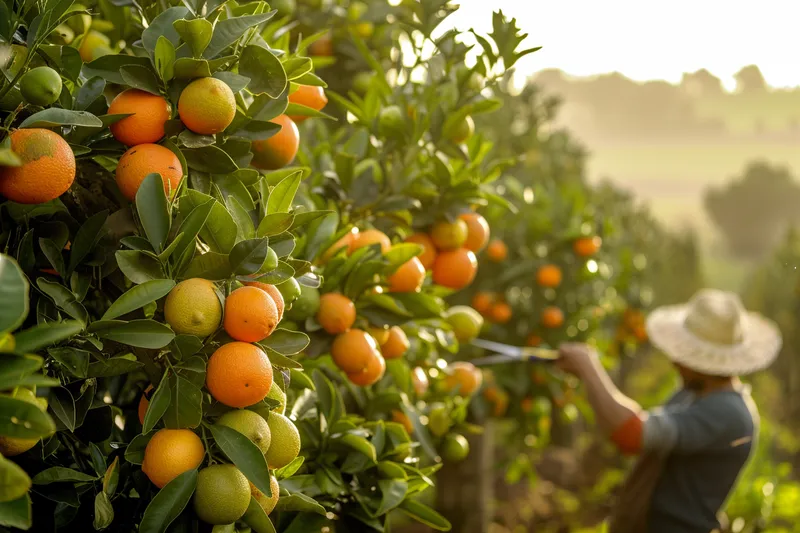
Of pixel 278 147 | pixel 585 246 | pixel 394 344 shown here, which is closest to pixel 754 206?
pixel 585 246

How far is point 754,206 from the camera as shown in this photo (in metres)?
19.6

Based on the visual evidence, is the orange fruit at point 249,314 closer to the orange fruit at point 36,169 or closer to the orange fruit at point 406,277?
the orange fruit at point 36,169

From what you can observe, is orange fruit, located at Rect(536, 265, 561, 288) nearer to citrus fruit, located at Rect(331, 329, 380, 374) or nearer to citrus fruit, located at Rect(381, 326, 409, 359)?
Result: citrus fruit, located at Rect(381, 326, 409, 359)

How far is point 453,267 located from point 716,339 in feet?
5.93

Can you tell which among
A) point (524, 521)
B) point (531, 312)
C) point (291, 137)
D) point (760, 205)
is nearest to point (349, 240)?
point (291, 137)

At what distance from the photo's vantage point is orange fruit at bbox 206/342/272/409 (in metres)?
0.96

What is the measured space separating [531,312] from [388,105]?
1887 millimetres

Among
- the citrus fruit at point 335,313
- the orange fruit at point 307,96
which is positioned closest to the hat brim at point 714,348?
the citrus fruit at point 335,313

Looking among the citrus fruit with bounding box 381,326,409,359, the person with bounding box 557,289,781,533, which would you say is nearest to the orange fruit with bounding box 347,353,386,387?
the citrus fruit with bounding box 381,326,409,359

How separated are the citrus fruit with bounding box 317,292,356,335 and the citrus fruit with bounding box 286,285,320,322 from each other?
16 mm

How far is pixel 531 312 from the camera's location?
345 cm

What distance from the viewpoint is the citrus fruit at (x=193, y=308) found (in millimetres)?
968

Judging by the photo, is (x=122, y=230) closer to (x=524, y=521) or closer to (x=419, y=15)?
(x=419, y=15)

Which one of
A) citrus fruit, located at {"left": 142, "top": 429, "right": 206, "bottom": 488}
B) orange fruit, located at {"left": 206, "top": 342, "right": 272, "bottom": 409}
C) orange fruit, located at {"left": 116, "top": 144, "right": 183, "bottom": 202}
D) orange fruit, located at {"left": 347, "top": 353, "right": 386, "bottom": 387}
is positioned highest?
orange fruit, located at {"left": 116, "top": 144, "right": 183, "bottom": 202}
